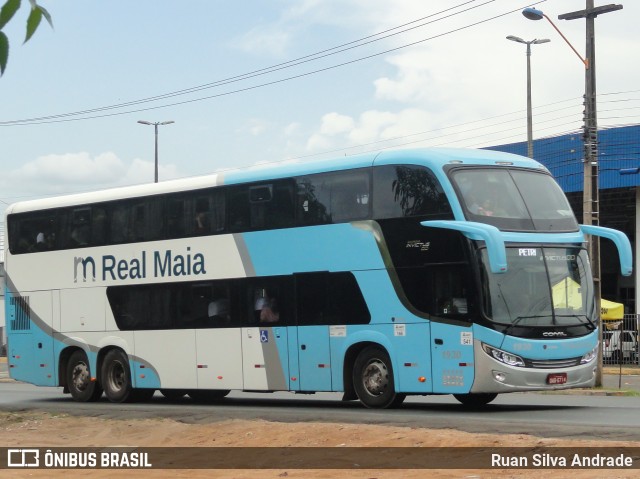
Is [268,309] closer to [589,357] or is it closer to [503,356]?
[503,356]

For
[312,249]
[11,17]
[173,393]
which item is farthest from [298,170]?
[11,17]

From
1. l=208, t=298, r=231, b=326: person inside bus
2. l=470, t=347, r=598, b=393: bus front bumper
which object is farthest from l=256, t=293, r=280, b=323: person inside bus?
l=470, t=347, r=598, b=393: bus front bumper

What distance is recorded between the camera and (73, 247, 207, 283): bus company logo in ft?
68.5

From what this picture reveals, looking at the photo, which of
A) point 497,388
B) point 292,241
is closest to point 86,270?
point 292,241

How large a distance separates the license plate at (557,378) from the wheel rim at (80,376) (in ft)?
34.3

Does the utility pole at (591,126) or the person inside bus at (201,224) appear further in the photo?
the utility pole at (591,126)

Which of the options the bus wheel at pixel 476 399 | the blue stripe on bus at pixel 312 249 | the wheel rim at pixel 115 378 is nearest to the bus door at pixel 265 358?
the blue stripe on bus at pixel 312 249

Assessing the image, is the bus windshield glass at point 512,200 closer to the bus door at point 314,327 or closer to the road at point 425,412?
the bus door at point 314,327

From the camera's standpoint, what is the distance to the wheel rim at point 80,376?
2331cm

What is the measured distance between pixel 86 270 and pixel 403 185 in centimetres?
818

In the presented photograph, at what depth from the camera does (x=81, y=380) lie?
2345 centimetres

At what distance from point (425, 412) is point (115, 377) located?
25.3 feet

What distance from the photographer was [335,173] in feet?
61.6

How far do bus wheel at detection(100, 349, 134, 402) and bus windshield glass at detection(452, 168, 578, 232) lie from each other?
8.70 m
